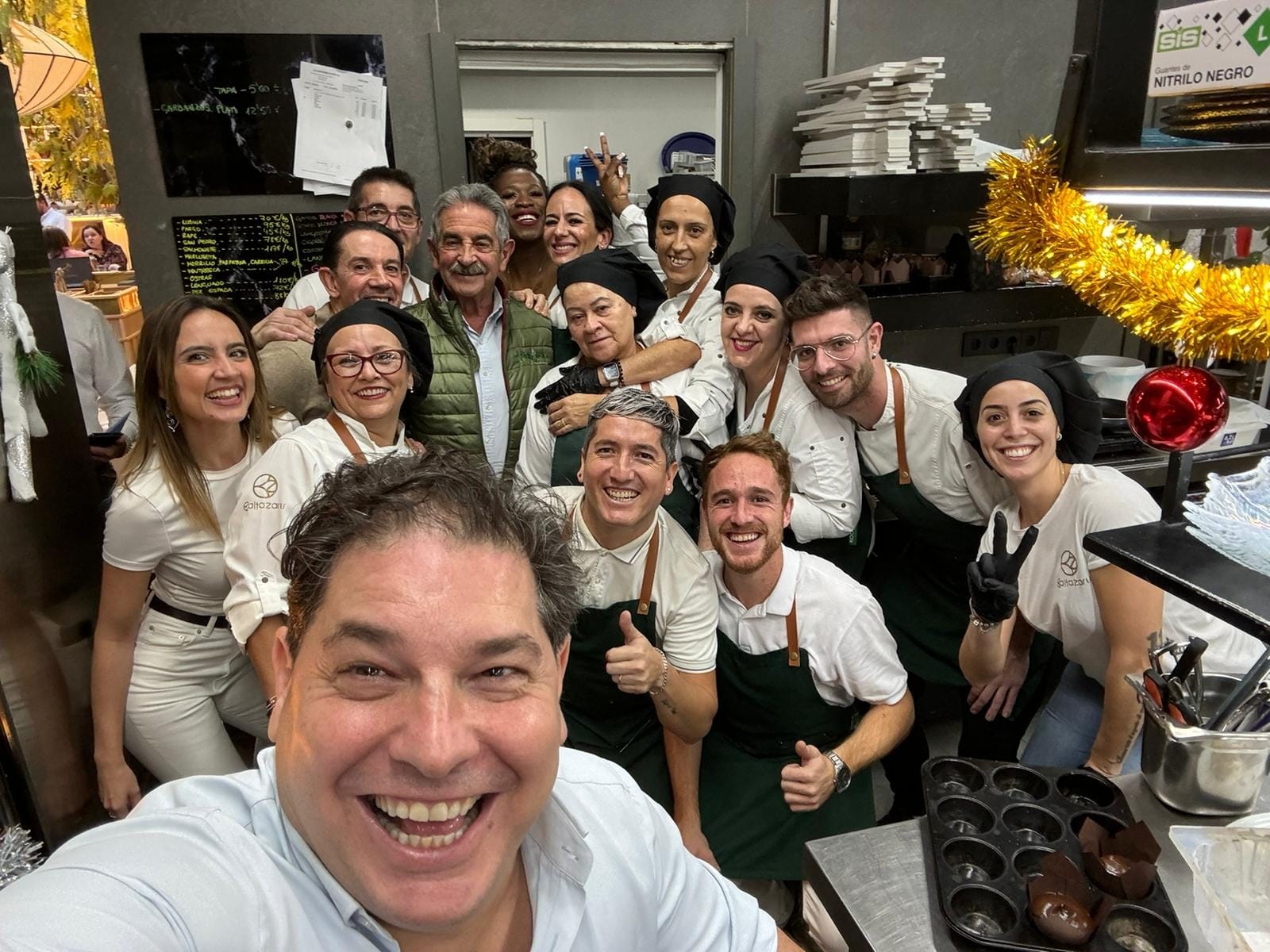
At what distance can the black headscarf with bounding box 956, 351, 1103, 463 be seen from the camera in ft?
6.90

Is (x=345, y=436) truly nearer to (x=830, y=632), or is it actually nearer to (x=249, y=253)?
(x=830, y=632)

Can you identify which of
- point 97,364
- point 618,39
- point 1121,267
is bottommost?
point 97,364

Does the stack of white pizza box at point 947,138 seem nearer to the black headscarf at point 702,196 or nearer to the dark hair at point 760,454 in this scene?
the black headscarf at point 702,196

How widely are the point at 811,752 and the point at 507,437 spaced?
1.33 metres

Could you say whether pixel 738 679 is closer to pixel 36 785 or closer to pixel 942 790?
pixel 942 790

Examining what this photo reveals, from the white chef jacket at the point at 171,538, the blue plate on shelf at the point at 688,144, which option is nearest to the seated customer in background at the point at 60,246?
the white chef jacket at the point at 171,538

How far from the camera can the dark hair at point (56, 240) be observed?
450 cm

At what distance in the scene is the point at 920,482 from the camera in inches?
99.3

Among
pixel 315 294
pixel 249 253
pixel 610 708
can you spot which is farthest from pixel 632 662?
pixel 249 253

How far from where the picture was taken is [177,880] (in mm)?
811

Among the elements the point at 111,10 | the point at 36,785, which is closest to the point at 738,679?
the point at 36,785

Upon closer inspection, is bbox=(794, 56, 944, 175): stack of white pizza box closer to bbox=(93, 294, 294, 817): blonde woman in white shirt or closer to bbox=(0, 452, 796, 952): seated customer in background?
bbox=(93, 294, 294, 817): blonde woman in white shirt

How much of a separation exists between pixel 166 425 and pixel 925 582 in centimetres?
226

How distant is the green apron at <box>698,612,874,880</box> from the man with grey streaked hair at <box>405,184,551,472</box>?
0.99 m
